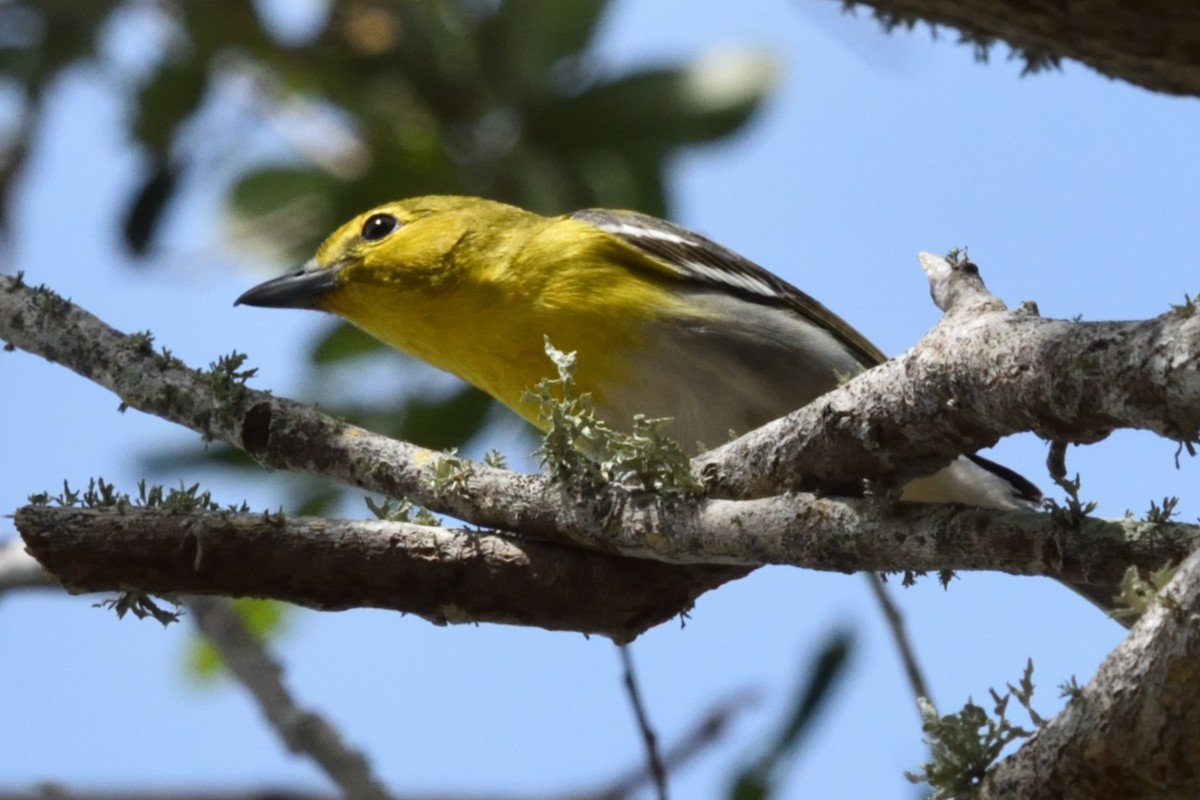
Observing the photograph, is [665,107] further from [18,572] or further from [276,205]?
[18,572]

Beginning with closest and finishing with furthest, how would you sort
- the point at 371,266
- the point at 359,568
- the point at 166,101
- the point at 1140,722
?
the point at 1140,722
the point at 359,568
the point at 371,266
the point at 166,101

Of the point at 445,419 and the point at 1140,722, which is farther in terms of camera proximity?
the point at 445,419

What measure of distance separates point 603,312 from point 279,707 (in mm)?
1630

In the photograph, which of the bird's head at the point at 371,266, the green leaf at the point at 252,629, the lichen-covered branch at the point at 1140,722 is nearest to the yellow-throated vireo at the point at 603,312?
the bird's head at the point at 371,266

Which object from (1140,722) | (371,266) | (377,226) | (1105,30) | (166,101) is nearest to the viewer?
(1140,722)

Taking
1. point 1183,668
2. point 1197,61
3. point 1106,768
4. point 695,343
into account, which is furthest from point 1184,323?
point 695,343

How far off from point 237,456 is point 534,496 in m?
3.02

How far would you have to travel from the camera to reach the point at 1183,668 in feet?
7.08

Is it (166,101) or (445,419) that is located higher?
(166,101)

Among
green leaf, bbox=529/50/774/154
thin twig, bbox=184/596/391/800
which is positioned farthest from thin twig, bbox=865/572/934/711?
green leaf, bbox=529/50/774/154

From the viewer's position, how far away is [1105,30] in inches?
136

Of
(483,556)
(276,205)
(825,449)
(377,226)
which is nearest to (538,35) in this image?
(377,226)

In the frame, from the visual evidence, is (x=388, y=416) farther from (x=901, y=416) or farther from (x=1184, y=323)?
(x=1184, y=323)

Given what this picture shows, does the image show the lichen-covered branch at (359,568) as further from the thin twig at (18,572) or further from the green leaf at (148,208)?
the green leaf at (148,208)
